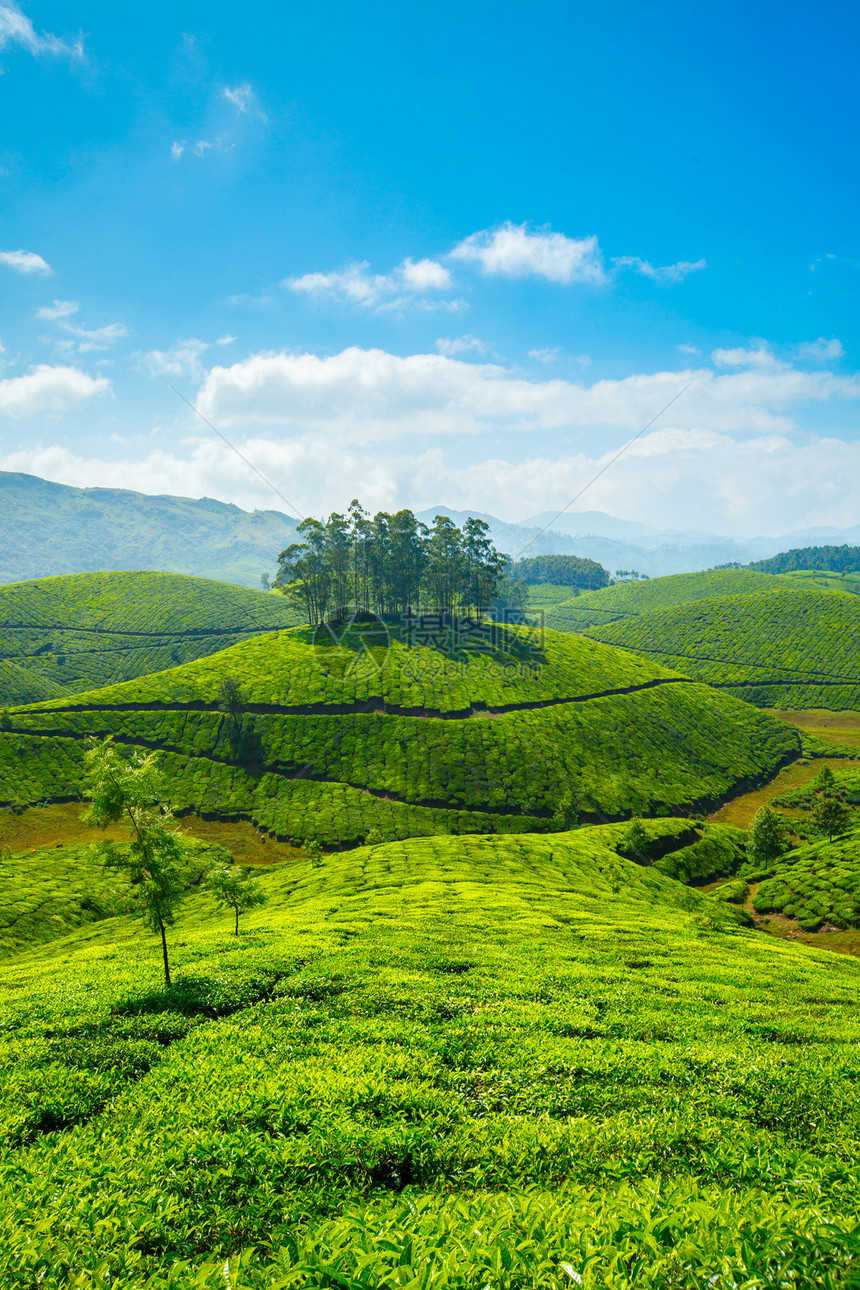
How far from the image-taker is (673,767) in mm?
113125

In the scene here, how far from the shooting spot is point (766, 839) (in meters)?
72.7

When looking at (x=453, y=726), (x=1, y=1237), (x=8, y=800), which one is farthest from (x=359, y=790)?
(x=1, y=1237)

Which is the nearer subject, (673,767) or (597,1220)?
(597,1220)

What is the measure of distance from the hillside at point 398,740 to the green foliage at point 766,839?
80.2 feet

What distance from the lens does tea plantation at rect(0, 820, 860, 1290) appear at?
4820 mm

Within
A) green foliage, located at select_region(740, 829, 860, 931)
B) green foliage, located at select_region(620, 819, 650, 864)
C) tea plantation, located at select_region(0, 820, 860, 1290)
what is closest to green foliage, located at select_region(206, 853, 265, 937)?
tea plantation, located at select_region(0, 820, 860, 1290)

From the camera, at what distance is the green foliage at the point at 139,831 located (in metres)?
17.2

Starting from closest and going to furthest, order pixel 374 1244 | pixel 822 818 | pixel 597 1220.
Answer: pixel 374 1244 < pixel 597 1220 < pixel 822 818

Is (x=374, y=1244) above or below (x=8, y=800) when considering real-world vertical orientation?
above

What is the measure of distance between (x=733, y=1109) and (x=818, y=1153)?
1.33m

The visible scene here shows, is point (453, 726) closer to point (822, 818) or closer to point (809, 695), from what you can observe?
point (822, 818)

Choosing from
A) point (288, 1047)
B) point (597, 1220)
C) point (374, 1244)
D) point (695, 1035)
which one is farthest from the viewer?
point (695, 1035)

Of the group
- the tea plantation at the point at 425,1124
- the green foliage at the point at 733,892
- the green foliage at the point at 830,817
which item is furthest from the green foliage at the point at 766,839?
the tea plantation at the point at 425,1124

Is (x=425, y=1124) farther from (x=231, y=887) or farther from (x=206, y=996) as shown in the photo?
(x=231, y=887)
